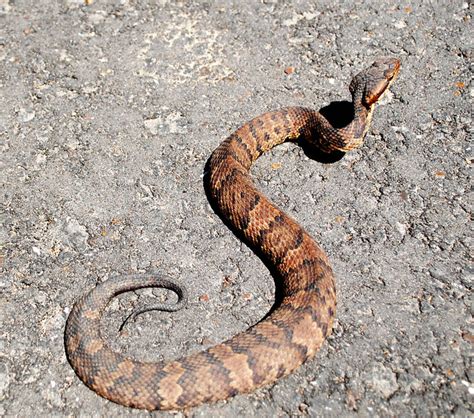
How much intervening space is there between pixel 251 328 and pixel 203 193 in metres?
1.52

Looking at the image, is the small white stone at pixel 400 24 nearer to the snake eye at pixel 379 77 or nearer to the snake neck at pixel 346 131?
the snake eye at pixel 379 77

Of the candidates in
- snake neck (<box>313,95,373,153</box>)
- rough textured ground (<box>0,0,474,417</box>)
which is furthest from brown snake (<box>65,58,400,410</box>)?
rough textured ground (<box>0,0,474,417</box>)

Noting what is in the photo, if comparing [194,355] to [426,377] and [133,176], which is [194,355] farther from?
[133,176]

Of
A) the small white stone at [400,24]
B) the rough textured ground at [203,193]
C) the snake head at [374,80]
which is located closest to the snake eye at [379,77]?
the snake head at [374,80]

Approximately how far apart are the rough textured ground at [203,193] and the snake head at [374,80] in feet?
0.99

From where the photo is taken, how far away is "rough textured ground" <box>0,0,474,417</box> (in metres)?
4.09

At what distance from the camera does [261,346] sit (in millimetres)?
4078

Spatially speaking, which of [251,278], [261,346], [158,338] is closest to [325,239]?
[251,278]

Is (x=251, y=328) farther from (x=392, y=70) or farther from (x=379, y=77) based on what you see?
(x=392, y=70)

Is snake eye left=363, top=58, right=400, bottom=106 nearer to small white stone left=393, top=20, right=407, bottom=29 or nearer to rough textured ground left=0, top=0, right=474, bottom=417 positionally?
rough textured ground left=0, top=0, right=474, bottom=417

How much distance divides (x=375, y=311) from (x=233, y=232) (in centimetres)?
139

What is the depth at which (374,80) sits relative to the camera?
5.59 metres

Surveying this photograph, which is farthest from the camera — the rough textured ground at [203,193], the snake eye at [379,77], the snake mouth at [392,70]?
the snake mouth at [392,70]

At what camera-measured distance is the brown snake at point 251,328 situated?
13.0 ft
